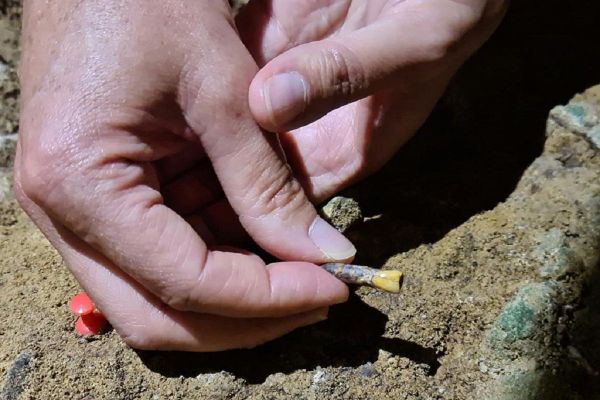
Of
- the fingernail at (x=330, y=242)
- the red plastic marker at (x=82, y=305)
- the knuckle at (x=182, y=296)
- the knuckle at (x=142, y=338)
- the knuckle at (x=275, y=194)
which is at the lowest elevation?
the knuckle at (x=142, y=338)

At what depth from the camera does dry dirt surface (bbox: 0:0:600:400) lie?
4.52 ft

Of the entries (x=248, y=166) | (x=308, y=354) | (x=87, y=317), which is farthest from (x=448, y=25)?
(x=87, y=317)

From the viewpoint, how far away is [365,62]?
1383 millimetres

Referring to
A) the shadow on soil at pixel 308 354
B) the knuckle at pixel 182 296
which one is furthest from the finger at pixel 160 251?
the shadow on soil at pixel 308 354

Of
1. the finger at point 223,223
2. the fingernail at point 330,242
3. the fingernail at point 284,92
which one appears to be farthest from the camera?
the finger at point 223,223

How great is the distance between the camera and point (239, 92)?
1.36 meters

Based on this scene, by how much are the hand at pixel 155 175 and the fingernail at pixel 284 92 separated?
2.9 inches

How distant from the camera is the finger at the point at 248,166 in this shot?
1.35 m

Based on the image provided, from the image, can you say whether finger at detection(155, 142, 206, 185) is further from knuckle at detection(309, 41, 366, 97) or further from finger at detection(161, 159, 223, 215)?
knuckle at detection(309, 41, 366, 97)

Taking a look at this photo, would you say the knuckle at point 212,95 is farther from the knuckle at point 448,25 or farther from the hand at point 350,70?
the knuckle at point 448,25

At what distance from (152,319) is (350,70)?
0.61 metres

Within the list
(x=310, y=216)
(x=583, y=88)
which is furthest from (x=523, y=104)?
(x=310, y=216)

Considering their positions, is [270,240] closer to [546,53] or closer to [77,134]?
[77,134]

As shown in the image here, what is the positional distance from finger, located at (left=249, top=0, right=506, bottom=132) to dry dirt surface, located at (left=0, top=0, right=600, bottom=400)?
31 centimetres
